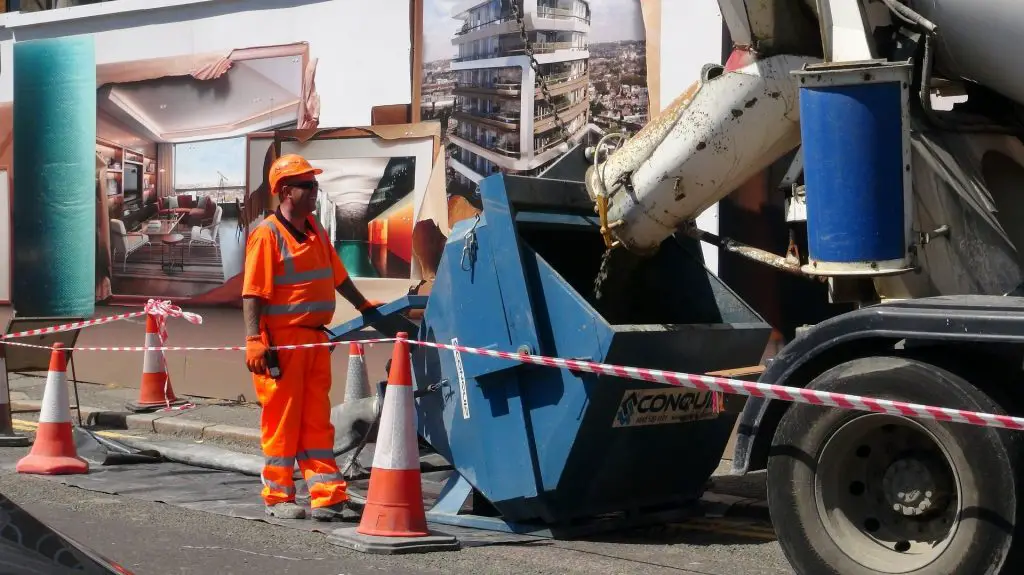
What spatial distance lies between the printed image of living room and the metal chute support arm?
19.0ft

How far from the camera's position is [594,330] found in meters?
5.26

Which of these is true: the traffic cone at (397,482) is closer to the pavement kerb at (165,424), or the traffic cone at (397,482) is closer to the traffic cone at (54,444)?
the traffic cone at (54,444)

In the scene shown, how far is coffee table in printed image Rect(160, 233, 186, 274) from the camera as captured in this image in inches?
467

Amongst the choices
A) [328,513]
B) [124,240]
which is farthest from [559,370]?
[124,240]

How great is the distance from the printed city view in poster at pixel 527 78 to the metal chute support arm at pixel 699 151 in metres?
2.95

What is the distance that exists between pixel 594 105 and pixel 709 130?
12.2ft

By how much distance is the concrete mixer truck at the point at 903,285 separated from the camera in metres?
4.11

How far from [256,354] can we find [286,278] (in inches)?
16.4

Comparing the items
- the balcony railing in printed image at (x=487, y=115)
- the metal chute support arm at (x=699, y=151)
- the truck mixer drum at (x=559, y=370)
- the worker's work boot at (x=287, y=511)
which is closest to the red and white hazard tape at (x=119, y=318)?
the balcony railing in printed image at (x=487, y=115)

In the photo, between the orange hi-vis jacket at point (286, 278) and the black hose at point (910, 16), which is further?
the orange hi-vis jacket at point (286, 278)

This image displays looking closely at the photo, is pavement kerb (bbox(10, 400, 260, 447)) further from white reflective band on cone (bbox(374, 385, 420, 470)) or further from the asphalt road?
white reflective band on cone (bbox(374, 385, 420, 470))

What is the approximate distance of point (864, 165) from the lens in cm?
442

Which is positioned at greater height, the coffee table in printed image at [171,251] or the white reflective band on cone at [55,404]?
the coffee table in printed image at [171,251]

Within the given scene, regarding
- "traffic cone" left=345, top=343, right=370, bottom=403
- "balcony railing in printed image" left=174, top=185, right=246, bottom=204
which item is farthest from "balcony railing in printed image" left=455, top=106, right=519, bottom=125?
"balcony railing in printed image" left=174, top=185, right=246, bottom=204
